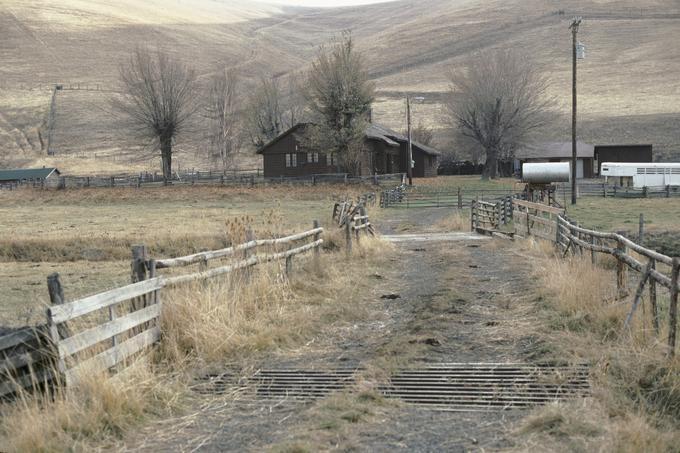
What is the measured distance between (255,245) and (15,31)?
447ft

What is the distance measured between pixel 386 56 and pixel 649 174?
92316mm

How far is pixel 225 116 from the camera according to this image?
3356 inches

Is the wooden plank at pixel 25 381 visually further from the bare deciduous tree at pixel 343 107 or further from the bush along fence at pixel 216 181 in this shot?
the bare deciduous tree at pixel 343 107

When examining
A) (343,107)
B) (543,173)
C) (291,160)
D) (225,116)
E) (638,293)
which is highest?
(225,116)

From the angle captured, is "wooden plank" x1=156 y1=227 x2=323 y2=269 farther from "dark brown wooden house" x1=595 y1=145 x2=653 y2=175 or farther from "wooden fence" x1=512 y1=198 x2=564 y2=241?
"dark brown wooden house" x1=595 y1=145 x2=653 y2=175

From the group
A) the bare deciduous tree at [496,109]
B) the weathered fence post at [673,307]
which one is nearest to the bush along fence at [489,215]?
the weathered fence post at [673,307]

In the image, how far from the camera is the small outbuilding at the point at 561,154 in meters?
68.2

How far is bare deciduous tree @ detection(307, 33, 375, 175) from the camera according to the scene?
58.4 m

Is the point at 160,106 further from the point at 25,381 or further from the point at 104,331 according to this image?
the point at 25,381

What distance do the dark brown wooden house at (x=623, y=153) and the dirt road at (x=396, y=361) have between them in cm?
5924

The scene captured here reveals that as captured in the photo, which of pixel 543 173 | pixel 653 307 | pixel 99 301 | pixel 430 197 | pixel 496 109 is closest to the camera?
pixel 99 301

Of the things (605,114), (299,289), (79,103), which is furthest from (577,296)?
(79,103)

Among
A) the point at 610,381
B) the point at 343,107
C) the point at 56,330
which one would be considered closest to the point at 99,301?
the point at 56,330

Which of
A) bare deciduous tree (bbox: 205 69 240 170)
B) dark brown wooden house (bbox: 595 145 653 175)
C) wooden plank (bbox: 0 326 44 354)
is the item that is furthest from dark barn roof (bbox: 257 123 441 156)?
wooden plank (bbox: 0 326 44 354)
